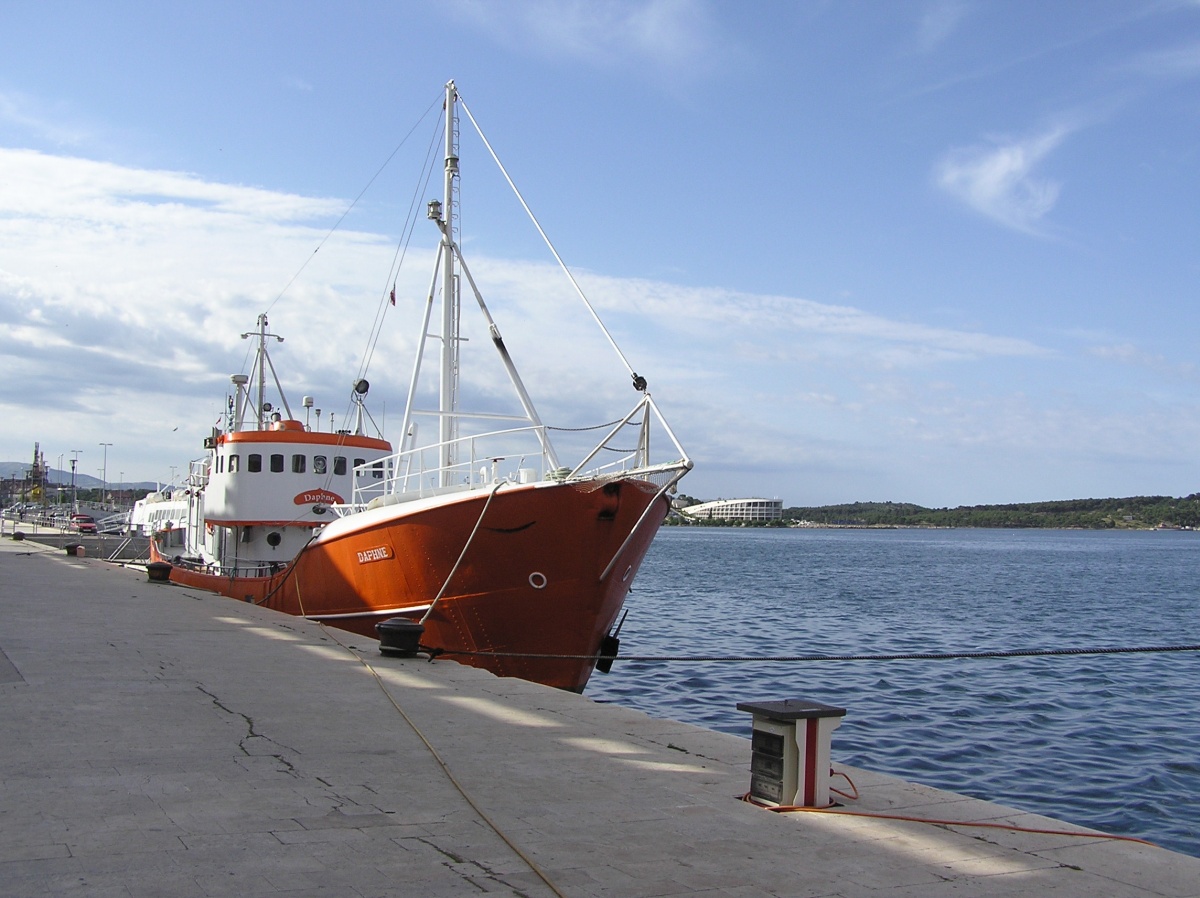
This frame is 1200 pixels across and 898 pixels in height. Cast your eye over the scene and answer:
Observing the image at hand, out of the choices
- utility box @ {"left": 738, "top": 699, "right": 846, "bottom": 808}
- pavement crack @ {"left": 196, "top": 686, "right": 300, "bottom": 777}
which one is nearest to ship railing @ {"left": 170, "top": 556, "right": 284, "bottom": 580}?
pavement crack @ {"left": 196, "top": 686, "right": 300, "bottom": 777}

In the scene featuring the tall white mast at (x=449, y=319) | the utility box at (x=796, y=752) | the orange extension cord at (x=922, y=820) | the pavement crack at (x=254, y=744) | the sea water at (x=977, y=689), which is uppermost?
the tall white mast at (x=449, y=319)

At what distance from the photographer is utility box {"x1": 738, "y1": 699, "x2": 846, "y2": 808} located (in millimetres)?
5973

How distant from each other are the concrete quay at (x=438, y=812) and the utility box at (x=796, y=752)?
0.50 ft

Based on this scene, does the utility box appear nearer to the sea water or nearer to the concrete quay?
the concrete quay

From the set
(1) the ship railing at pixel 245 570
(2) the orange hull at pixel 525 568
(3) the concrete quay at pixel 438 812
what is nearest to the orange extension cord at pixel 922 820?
(3) the concrete quay at pixel 438 812

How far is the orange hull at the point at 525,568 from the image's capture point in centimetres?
1333

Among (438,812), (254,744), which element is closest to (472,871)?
(438,812)

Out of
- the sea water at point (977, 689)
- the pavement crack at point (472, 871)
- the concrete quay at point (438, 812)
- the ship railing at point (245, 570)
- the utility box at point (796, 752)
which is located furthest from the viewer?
the ship railing at point (245, 570)

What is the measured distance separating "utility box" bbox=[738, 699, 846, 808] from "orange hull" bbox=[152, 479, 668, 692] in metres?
7.18

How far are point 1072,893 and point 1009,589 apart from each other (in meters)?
44.7

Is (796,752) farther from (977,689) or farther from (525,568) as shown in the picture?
(977,689)

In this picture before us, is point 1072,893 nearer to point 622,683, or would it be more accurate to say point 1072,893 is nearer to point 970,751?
point 970,751

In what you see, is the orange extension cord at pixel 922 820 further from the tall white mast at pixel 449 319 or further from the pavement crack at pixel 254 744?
the tall white mast at pixel 449 319

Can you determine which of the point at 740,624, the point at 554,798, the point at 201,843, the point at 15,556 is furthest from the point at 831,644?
the point at 15,556
